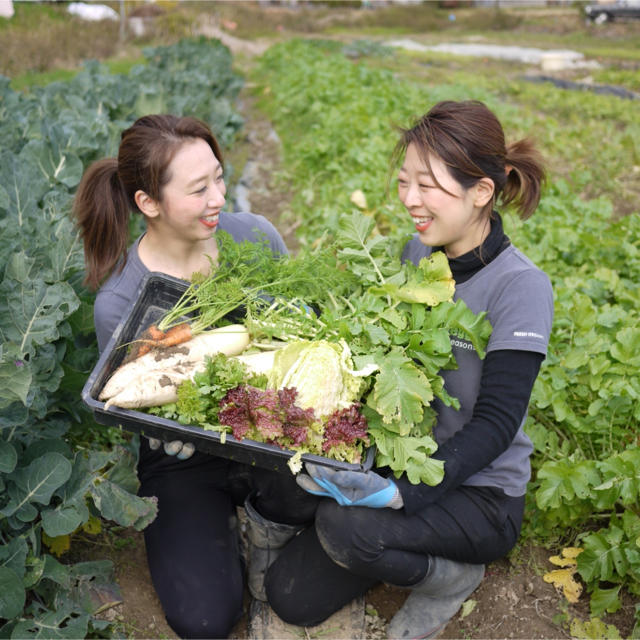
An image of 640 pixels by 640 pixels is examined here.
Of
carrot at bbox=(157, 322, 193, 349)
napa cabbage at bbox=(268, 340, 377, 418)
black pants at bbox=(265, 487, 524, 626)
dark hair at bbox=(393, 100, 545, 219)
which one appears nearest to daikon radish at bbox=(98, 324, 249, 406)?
carrot at bbox=(157, 322, 193, 349)

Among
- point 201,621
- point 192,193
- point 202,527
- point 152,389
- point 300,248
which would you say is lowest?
point 201,621

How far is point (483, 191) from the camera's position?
7.45ft

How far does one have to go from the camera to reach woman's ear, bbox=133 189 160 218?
2508mm

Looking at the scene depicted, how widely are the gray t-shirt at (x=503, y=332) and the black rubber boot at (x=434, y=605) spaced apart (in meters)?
0.36

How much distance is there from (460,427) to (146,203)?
149 cm

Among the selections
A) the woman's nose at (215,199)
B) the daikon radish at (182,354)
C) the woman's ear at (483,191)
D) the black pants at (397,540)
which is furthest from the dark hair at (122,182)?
the black pants at (397,540)

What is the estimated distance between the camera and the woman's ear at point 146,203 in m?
2.51

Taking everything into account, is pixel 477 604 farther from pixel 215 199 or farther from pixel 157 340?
pixel 215 199

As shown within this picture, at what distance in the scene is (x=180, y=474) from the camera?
2629 millimetres

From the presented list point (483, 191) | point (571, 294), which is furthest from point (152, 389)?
point (571, 294)

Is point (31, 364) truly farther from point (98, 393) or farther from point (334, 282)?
point (334, 282)

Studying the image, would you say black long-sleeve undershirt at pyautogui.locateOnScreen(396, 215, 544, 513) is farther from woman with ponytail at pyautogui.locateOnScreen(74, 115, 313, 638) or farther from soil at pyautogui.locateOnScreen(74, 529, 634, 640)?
soil at pyautogui.locateOnScreen(74, 529, 634, 640)

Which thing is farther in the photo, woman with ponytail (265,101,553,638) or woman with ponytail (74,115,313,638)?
woman with ponytail (74,115,313,638)

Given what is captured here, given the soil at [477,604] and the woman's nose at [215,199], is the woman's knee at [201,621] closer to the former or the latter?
the soil at [477,604]
